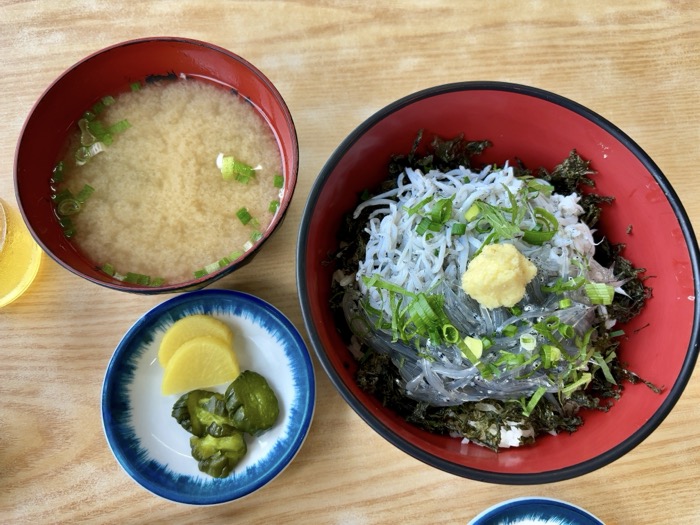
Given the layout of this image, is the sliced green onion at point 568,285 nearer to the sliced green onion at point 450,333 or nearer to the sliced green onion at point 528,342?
the sliced green onion at point 528,342

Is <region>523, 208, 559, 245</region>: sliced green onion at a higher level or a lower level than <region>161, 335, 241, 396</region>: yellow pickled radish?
higher

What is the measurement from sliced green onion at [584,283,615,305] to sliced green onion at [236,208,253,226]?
780 mm

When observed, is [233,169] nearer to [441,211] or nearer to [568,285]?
[441,211]

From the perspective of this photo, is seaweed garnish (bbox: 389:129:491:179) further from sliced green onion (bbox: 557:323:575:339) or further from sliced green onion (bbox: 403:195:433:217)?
sliced green onion (bbox: 557:323:575:339)

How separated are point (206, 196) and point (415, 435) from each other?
0.74 metres

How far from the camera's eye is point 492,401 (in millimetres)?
1257

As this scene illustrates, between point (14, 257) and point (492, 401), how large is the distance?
4.03ft

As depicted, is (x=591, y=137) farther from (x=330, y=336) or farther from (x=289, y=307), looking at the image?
(x=289, y=307)

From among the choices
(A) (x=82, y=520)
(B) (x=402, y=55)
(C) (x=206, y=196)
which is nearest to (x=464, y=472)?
(C) (x=206, y=196)

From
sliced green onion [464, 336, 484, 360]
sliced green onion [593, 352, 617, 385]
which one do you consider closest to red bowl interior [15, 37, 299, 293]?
sliced green onion [464, 336, 484, 360]

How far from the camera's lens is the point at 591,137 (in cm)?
122

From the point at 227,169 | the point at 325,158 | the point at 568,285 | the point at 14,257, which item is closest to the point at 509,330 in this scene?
the point at 568,285

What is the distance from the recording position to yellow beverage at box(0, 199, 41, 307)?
4.70 ft

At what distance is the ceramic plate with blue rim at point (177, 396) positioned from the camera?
53.1 inches
